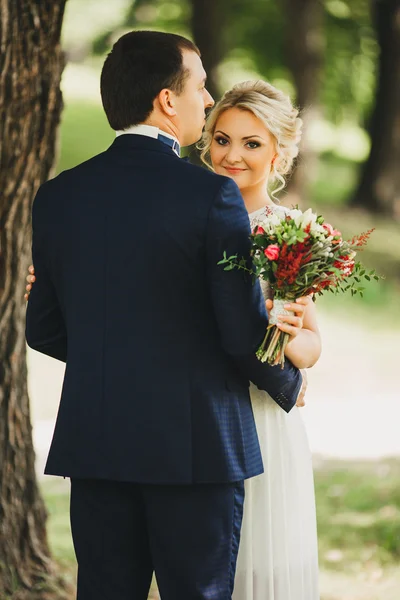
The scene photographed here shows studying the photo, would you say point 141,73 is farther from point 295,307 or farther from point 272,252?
point 295,307

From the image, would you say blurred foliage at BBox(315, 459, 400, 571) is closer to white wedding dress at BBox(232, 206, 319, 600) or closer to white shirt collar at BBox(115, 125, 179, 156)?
white wedding dress at BBox(232, 206, 319, 600)

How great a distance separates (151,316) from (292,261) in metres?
0.40

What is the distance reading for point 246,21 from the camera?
18.0 m

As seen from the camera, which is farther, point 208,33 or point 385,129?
point 385,129

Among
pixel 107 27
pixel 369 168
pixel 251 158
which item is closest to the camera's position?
pixel 251 158

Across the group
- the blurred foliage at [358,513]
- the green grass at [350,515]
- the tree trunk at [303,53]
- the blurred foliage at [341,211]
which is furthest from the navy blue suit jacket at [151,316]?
the tree trunk at [303,53]

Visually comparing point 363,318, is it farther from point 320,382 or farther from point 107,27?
point 107,27

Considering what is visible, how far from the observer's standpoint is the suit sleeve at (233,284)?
2.53 metres

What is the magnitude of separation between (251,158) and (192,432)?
1.14 meters

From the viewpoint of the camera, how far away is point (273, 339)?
264cm

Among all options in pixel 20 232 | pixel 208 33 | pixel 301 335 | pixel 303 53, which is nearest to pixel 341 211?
pixel 303 53

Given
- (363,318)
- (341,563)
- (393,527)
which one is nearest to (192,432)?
(341,563)

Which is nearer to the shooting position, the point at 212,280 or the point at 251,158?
the point at 212,280

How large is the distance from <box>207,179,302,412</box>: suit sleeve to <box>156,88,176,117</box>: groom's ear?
266 millimetres
